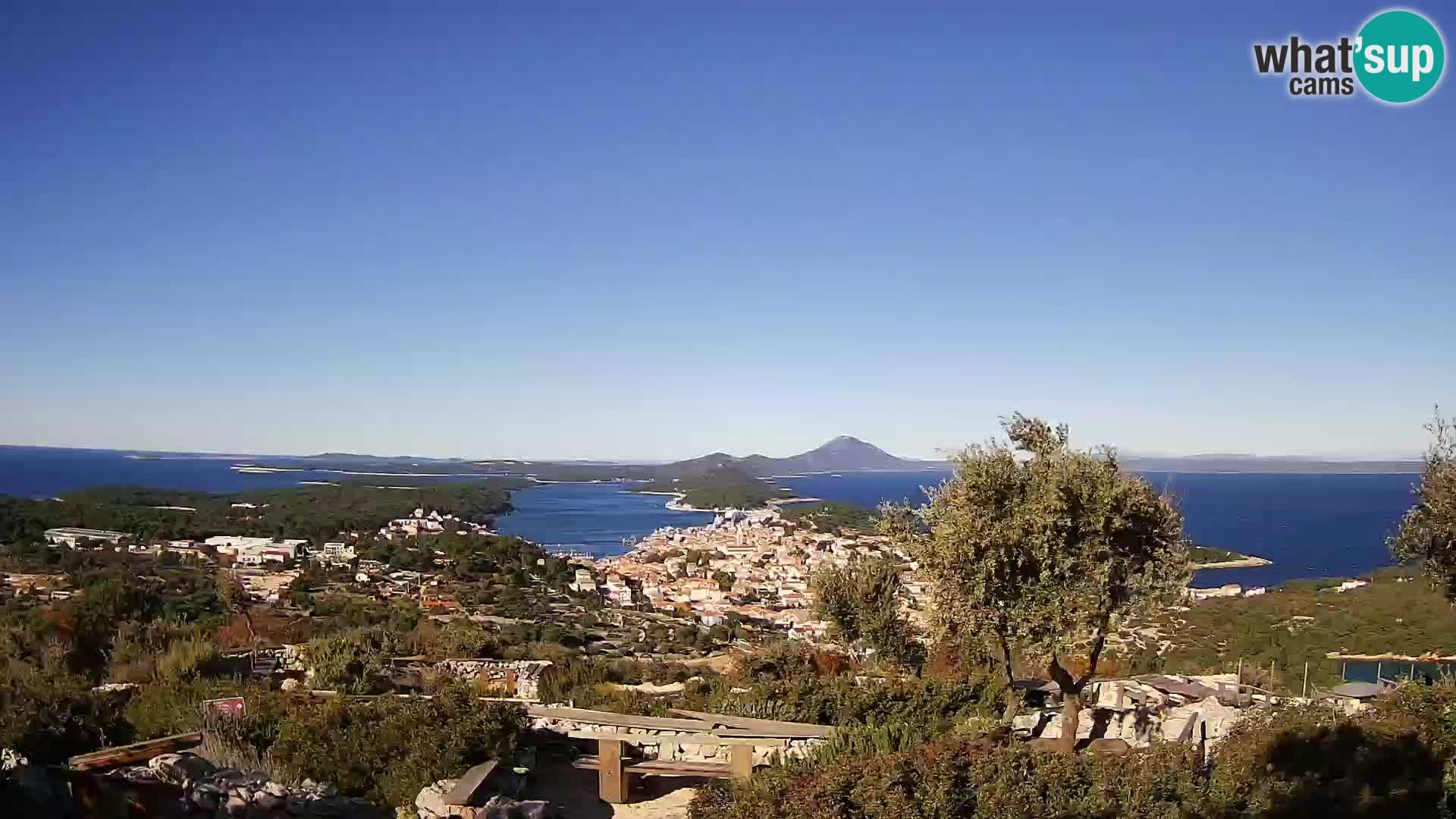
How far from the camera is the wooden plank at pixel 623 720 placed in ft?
28.3

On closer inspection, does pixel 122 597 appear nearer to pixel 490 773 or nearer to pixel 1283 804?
pixel 490 773

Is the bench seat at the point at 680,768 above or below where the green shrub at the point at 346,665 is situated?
below

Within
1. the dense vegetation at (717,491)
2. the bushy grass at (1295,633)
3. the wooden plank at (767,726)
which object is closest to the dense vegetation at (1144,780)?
the wooden plank at (767,726)

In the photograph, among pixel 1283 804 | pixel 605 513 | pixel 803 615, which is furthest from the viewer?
pixel 605 513

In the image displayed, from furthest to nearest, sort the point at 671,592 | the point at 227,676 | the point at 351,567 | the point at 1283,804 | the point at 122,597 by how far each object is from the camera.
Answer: the point at 671,592, the point at 351,567, the point at 122,597, the point at 227,676, the point at 1283,804

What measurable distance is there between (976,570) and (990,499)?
0.61m

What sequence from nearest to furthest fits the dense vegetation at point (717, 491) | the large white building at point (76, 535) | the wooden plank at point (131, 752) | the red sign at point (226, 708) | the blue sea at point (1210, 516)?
the wooden plank at point (131, 752)
the red sign at point (226, 708)
the large white building at point (76, 535)
the blue sea at point (1210, 516)
the dense vegetation at point (717, 491)

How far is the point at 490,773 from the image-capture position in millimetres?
7348

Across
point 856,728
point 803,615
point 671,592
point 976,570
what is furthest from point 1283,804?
point 671,592

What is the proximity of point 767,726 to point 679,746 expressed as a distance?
86 centimetres

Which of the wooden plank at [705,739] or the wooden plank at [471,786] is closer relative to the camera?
the wooden plank at [471,786]

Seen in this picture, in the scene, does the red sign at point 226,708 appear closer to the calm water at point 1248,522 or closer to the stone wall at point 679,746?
the stone wall at point 679,746

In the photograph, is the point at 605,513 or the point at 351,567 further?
the point at 605,513

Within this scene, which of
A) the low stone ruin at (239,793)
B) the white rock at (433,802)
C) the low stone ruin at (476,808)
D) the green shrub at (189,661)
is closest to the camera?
the low stone ruin at (239,793)
